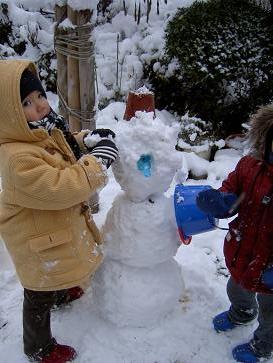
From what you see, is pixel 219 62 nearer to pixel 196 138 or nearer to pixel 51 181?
pixel 196 138

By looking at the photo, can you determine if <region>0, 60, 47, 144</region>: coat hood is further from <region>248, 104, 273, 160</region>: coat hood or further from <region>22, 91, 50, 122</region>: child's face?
<region>248, 104, 273, 160</region>: coat hood

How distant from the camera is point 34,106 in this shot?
1451 mm

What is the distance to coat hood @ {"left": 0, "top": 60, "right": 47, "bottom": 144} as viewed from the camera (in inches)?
52.3

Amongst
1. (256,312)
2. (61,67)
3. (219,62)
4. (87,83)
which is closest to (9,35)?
(219,62)

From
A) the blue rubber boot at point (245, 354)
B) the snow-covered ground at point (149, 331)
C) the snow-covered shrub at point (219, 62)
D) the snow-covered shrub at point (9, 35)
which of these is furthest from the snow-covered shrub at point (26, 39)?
the blue rubber boot at point (245, 354)

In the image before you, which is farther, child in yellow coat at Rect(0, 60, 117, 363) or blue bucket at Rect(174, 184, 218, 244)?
blue bucket at Rect(174, 184, 218, 244)

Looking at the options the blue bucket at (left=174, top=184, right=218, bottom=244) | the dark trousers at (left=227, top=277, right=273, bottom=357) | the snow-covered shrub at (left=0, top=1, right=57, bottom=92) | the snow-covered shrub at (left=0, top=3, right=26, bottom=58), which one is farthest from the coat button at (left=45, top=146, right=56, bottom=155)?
the snow-covered shrub at (left=0, top=3, right=26, bottom=58)

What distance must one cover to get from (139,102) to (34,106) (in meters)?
0.41

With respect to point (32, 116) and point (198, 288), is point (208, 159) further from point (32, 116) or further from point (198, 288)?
point (32, 116)

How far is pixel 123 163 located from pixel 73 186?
28 cm

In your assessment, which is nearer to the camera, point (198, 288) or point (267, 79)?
point (198, 288)

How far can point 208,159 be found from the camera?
3.69 m

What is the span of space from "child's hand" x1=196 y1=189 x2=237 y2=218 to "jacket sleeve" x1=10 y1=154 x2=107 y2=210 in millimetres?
378

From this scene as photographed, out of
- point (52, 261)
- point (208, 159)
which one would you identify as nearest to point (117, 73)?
point (208, 159)
